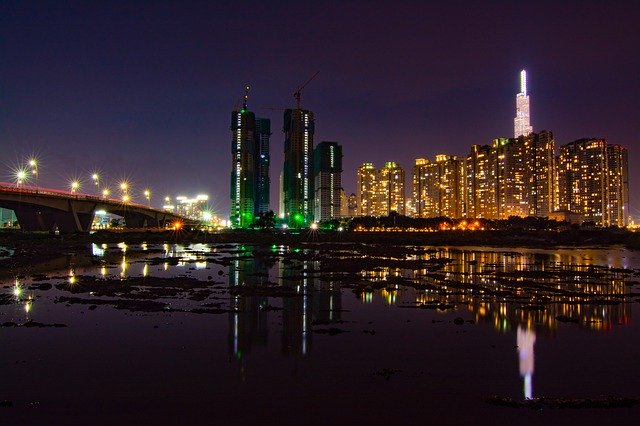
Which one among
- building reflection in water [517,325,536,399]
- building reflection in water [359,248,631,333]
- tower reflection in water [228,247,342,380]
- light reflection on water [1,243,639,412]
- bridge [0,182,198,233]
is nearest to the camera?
building reflection in water [517,325,536,399]

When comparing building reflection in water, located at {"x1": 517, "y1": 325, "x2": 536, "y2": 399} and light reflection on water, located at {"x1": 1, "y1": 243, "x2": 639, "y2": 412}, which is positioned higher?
light reflection on water, located at {"x1": 1, "y1": 243, "x2": 639, "y2": 412}

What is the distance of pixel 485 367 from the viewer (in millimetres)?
15000

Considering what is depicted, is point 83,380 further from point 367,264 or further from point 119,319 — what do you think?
point 367,264

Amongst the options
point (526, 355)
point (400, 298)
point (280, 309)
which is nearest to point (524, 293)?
point (400, 298)

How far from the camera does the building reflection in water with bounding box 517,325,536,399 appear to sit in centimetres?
1341

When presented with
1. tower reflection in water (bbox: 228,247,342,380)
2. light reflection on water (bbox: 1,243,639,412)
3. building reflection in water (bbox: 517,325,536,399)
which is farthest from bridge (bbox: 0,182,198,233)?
building reflection in water (bbox: 517,325,536,399)

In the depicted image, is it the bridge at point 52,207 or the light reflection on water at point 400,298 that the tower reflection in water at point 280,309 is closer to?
the light reflection on water at point 400,298

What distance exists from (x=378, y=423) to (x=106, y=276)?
32.0 m

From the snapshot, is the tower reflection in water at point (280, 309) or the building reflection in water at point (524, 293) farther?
the building reflection in water at point (524, 293)

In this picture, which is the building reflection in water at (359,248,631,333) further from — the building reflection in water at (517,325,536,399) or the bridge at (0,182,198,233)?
the bridge at (0,182,198,233)

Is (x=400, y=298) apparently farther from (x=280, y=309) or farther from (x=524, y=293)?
(x=524, y=293)

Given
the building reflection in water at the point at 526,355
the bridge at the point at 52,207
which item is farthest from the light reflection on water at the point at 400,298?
the bridge at the point at 52,207

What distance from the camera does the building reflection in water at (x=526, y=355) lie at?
13.4m

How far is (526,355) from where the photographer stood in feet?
53.4
